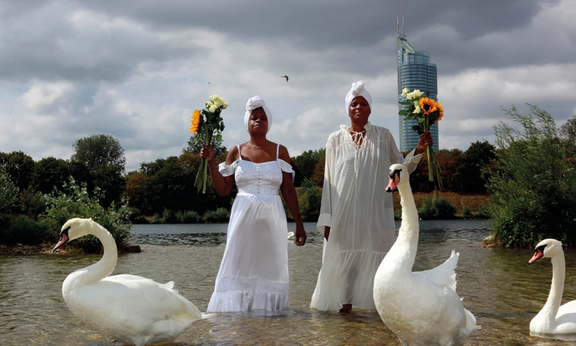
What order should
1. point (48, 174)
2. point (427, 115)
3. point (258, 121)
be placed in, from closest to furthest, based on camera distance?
point (427, 115)
point (258, 121)
point (48, 174)

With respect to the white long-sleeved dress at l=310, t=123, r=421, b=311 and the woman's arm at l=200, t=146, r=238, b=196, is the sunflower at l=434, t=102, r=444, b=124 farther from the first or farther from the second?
the woman's arm at l=200, t=146, r=238, b=196

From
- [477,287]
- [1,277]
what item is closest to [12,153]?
[1,277]

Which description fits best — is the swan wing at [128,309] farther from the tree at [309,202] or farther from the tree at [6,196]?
the tree at [309,202]

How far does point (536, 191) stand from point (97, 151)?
7643cm

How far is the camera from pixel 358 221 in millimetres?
6750

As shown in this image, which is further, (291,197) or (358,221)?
(291,197)

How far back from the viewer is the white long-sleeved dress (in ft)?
21.9

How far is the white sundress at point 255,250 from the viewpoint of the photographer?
22.7 ft

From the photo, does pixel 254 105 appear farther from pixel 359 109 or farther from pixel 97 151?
pixel 97 151

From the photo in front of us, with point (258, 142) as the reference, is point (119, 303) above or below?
below

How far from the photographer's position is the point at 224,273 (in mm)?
6934

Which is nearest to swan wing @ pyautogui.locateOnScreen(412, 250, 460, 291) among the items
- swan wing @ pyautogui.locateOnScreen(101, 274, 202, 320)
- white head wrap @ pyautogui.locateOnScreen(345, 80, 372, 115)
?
swan wing @ pyautogui.locateOnScreen(101, 274, 202, 320)

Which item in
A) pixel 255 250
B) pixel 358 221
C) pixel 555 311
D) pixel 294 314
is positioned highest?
pixel 358 221

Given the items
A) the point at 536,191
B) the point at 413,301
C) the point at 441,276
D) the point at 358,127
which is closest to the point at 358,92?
the point at 358,127
